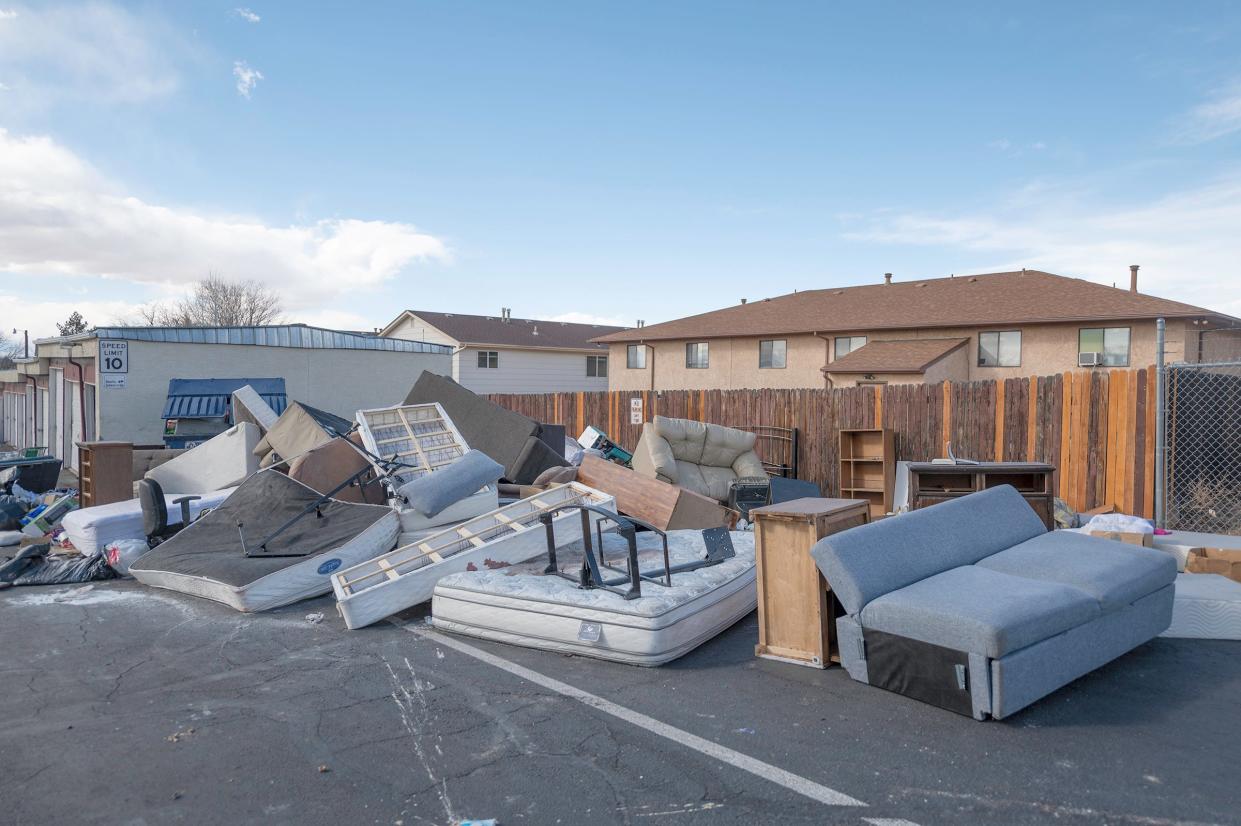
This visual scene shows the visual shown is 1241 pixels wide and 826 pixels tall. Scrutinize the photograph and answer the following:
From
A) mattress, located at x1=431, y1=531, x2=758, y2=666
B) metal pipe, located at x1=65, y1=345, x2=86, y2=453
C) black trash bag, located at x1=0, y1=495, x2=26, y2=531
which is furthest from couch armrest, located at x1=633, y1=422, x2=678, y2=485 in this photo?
metal pipe, located at x1=65, y1=345, x2=86, y2=453

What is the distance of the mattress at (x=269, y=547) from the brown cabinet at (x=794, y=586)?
12.0ft

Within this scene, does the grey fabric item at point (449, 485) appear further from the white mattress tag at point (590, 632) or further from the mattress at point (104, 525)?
the white mattress tag at point (590, 632)

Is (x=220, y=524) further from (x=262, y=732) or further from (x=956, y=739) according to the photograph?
(x=956, y=739)

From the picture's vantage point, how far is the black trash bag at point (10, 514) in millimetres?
10305

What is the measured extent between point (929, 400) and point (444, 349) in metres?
13.0

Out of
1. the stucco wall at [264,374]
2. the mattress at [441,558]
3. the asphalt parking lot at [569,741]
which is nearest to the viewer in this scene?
the asphalt parking lot at [569,741]

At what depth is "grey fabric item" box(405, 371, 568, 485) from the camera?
34.4ft

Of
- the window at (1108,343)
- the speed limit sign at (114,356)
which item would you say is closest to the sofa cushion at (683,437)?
the speed limit sign at (114,356)

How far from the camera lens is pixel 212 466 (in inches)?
422

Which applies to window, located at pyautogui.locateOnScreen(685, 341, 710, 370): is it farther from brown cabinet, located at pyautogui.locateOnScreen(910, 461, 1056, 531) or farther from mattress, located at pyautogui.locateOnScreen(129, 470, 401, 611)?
mattress, located at pyautogui.locateOnScreen(129, 470, 401, 611)

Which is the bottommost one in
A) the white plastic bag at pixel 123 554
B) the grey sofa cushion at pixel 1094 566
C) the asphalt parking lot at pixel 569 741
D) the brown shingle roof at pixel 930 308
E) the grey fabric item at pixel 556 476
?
the asphalt parking lot at pixel 569 741

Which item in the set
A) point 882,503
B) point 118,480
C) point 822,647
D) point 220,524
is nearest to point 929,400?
point 882,503

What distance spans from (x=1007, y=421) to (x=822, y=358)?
1314cm

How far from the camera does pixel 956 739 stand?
12.7 ft
